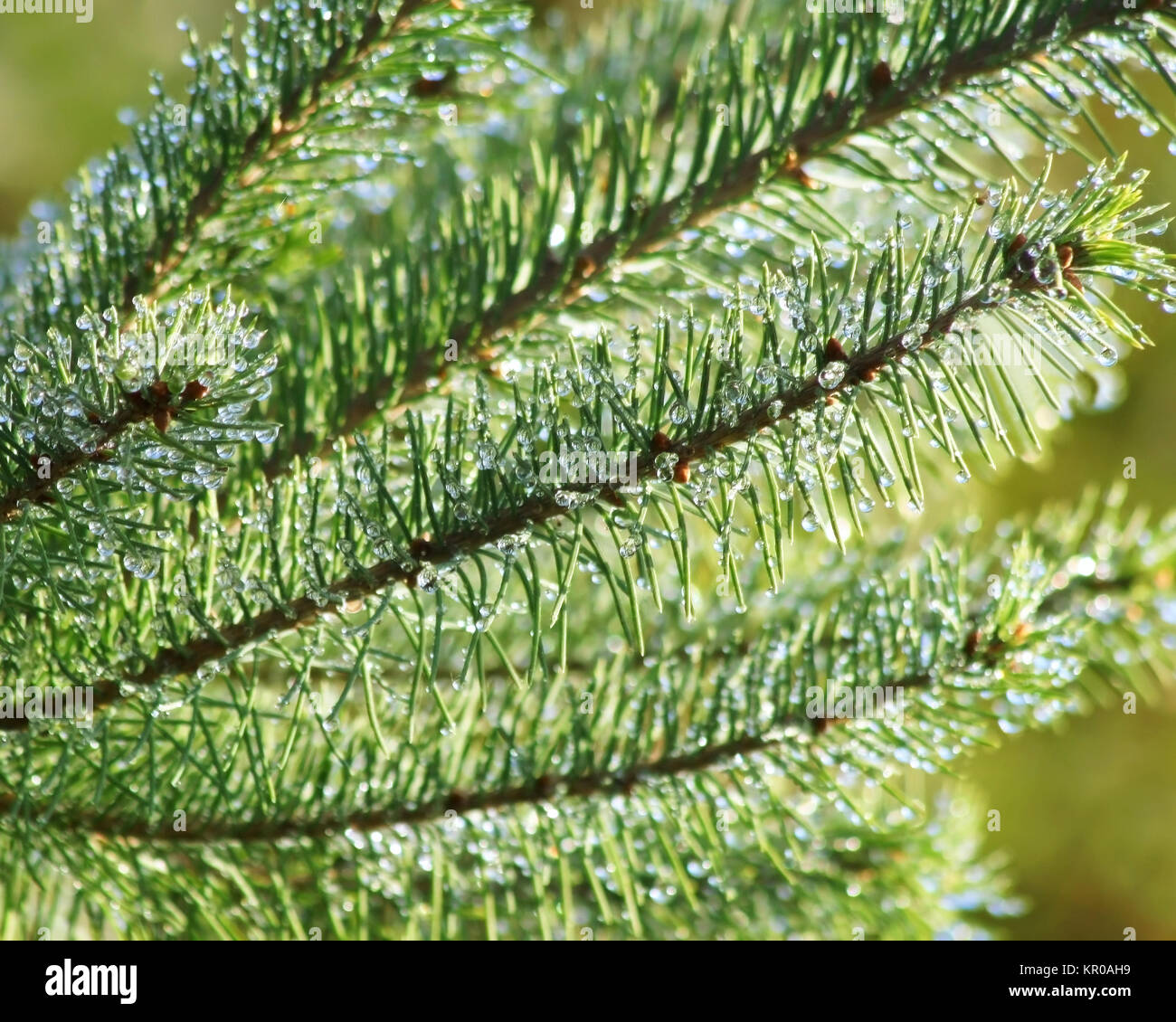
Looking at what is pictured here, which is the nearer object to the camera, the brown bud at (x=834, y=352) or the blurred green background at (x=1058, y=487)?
the brown bud at (x=834, y=352)

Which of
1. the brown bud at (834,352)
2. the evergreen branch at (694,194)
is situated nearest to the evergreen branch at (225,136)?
the evergreen branch at (694,194)

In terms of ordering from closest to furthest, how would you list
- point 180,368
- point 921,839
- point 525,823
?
point 180,368
point 525,823
point 921,839

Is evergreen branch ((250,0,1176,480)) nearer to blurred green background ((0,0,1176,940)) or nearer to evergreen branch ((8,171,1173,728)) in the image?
evergreen branch ((8,171,1173,728))

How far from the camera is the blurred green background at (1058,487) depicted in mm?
1174

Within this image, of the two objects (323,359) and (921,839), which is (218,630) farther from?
(921,839)

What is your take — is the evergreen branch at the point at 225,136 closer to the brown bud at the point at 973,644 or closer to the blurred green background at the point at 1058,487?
the brown bud at the point at 973,644

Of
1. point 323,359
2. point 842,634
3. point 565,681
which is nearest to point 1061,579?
point 842,634

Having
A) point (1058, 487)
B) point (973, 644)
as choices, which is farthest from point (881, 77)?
point (1058, 487)

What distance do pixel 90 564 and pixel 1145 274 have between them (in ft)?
Result: 0.99

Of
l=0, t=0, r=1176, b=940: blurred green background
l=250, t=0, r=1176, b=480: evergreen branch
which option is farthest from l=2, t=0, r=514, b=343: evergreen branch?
l=0, t=0, r=1176, b=940: blurred green background

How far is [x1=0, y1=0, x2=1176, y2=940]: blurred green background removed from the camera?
1174 millimetres

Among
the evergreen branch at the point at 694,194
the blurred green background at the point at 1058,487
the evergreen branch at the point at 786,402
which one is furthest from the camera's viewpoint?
the blurred green background at the point at 1058,487

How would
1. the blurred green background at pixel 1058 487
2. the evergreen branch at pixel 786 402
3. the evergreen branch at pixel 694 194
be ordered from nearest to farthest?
the evergreen branch at pixel 786 402 → the evergreen branch at pixel 694 194 → the blurred green background at pixel 1058 487

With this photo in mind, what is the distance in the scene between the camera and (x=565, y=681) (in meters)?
0.42
